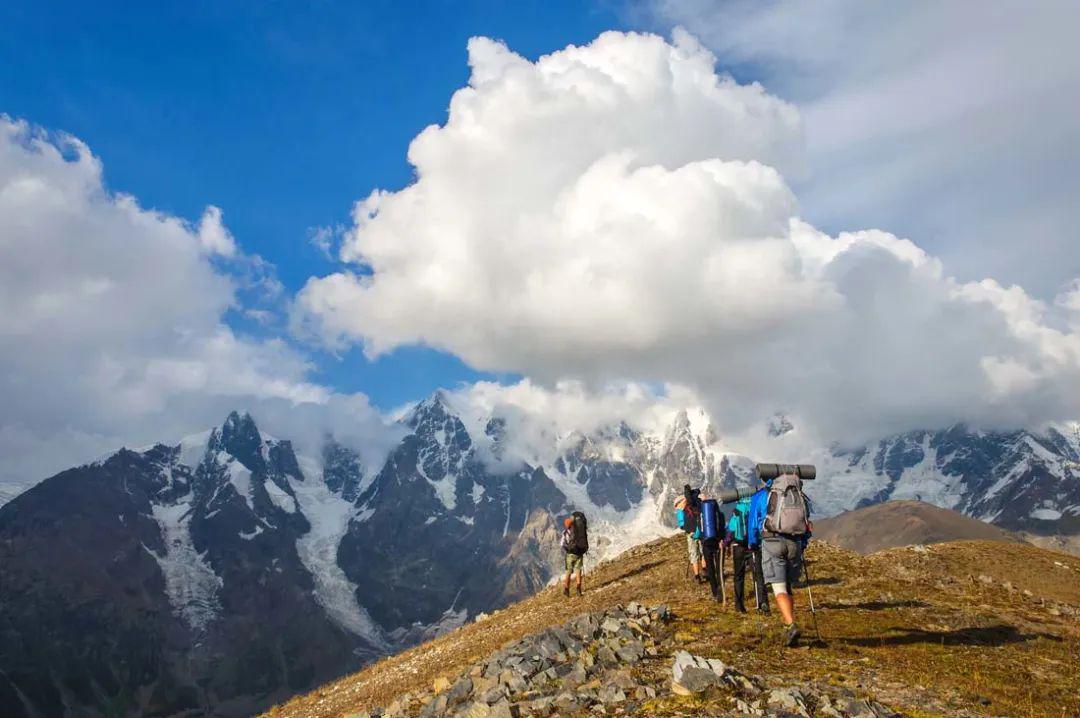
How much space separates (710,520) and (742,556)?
3015 mm

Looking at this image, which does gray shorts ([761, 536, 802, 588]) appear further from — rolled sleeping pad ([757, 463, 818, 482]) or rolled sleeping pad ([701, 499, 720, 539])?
rolled sleeping pad ([701, 499, 720, 539])

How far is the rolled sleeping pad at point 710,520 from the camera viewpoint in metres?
24.1

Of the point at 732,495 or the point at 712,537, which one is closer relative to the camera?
the point at 732,495

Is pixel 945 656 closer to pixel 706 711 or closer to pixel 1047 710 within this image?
pixel 1047 710

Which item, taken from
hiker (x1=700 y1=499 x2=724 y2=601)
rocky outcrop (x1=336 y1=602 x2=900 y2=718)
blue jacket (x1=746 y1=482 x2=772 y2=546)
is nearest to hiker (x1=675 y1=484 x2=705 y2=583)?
hiker (x1=700 y1=499 x2=724 y2=601)

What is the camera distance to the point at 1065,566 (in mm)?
41562

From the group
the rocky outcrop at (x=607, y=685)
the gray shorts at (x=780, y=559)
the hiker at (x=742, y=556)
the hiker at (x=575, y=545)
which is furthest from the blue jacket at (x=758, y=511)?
the hiker at (x=575, y=545)

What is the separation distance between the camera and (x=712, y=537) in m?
24.1

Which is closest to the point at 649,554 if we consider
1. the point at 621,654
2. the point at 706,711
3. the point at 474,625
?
the point at 474,625

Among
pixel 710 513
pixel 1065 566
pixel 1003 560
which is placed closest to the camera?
pixel 710 513

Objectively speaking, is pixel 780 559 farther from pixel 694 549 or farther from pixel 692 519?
pixel 694 549

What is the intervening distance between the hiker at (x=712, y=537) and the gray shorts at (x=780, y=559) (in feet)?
24.0

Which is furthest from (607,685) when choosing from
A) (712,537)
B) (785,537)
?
(712,537)

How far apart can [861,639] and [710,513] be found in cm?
724
